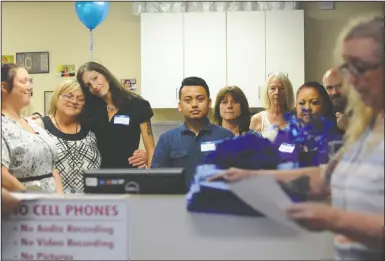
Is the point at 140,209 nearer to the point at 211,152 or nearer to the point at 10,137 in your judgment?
the point at 211,152

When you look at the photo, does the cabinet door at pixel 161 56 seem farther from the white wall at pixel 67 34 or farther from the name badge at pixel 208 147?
the name badge at pixel 208 147

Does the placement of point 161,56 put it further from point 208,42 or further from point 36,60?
point 36,60

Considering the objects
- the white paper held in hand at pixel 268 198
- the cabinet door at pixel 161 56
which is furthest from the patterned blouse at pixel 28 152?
the cabinet door at pixel 161 56

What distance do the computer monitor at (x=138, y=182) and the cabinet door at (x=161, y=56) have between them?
2.98 m

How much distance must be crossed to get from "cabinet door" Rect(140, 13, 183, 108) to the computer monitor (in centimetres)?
298

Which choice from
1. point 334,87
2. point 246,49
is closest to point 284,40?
point 246,49

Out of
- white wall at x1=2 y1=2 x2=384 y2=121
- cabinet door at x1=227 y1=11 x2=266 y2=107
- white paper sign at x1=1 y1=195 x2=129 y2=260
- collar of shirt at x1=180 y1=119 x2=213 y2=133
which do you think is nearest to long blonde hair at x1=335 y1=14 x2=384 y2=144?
white paper sign at x1=1 y1=195 x2=129 y2=260

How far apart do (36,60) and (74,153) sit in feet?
10.3

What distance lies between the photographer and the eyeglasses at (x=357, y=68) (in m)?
0.99

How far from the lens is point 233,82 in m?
4.16

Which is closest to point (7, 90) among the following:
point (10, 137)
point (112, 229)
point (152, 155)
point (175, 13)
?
point (10, 137)

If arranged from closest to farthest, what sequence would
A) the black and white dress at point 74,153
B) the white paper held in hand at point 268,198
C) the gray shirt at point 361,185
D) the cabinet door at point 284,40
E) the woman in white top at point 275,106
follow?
the gray shirt at point 361,185 < the white paper held in hand at point 268,198 < the woman in white top at point 275,106 < the black and white dress at point 74,153 < the cabinet door at point 284,40

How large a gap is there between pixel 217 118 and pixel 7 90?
33.4 inches

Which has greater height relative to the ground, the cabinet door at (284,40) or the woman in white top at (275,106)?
the cabinet door at (284,40)
